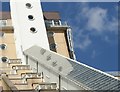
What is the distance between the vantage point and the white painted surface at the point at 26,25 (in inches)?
2015

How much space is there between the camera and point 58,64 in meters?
38.6

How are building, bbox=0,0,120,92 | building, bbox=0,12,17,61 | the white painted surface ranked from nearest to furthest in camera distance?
1. building, bbox=0,0,120,92
2. the white painted surface
3. building, bbox=0,12,17,61

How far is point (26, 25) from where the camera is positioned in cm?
5300

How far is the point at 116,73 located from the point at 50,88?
13809mm

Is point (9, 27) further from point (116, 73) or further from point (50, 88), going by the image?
point (50, 88)

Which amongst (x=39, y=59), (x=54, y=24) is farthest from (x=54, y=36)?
(x=39, y=59)

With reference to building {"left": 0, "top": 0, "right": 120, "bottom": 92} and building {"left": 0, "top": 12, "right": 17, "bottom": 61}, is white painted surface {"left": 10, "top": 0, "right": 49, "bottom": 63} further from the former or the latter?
building {"left": 0, "top": 12, "right": 17, "bottom": 61}

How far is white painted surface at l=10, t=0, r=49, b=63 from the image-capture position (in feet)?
168

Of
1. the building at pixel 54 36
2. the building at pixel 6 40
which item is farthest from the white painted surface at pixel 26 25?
the building at pixel 54 36

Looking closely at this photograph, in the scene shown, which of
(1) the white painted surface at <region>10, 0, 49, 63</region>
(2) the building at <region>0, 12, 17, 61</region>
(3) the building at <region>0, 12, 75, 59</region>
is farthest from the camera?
(3) the building at <region>0, 12, 75, 59</region>

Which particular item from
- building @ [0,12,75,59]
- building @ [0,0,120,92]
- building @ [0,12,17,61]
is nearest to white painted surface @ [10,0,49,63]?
building @ [0,0,120,92]

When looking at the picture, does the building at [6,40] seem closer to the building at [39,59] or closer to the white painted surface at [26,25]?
the building at [39,59]

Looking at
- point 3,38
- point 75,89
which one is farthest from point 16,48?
point 75,89

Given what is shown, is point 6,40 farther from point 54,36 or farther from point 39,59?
point 39,59
